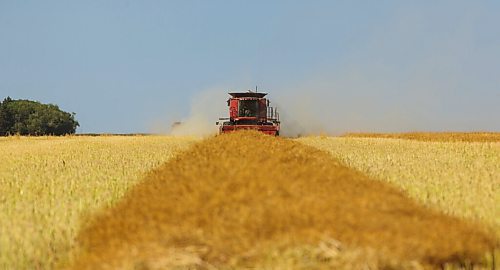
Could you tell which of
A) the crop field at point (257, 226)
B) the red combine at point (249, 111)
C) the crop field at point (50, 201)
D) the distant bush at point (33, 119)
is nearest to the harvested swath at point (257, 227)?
the crop field at point (257, 226)

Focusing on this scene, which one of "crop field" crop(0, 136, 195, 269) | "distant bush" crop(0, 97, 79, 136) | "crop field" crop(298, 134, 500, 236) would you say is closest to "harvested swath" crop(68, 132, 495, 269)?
"crop field" crop(0, 136, 195, 269)

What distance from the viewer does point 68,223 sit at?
667cm

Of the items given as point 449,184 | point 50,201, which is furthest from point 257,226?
point 449,184

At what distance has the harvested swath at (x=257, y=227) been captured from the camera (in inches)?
170

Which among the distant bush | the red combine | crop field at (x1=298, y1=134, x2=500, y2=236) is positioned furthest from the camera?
the distant bush

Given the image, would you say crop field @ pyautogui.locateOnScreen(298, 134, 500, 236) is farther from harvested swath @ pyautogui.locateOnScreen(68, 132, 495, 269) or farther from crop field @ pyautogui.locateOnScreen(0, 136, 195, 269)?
crop field @ pyautogui.locateOnScreen(0, 136, 195, 269)

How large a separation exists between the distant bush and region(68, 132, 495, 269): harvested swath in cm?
7196

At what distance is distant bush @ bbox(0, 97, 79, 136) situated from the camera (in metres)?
75.9

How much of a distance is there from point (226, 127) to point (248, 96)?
2.36m

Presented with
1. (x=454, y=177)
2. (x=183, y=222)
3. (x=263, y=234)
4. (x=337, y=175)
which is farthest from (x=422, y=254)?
(x=454, y=177)

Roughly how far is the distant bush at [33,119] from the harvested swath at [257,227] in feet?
236

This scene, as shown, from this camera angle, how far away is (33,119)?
7662 cm

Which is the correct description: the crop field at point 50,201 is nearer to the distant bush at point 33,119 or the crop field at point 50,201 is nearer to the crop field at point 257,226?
the crop field at point 257,226

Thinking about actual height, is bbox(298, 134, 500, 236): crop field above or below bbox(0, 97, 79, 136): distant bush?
below
